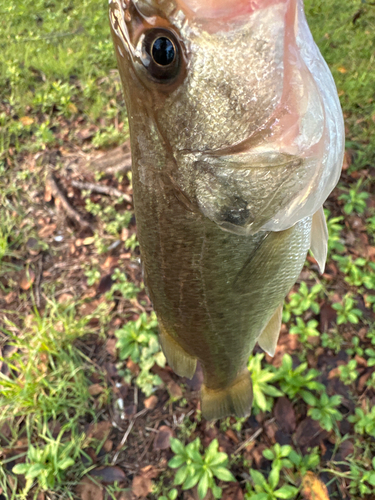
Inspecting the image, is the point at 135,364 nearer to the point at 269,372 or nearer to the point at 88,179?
Answer: the point at 269,372

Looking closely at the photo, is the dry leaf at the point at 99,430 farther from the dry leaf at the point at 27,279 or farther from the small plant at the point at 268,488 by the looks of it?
the dry leaf at the point at 27,279

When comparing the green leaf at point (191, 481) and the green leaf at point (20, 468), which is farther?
the green leaf at point (20, 468)

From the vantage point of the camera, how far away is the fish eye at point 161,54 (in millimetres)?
716

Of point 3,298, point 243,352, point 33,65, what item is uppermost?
point 33,65

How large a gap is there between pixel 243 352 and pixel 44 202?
255 cm

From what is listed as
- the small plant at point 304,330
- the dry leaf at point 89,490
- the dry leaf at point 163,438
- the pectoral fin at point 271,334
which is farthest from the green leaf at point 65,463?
the small plant at point 304,330

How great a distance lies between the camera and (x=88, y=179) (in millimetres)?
3244

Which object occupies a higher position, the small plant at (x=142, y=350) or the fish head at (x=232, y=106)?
the fish head at (x=232, y=106)

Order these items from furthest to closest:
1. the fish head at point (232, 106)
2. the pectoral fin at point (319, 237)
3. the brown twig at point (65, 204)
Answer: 1. the brown twig at point (65, 204)
2. the pectoral fin at point (319, 237)
3. the fish head at point (232, 106)

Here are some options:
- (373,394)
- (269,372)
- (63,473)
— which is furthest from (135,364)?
→ (373,394)

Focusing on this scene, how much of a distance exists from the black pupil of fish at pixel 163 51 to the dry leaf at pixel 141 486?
2.18m

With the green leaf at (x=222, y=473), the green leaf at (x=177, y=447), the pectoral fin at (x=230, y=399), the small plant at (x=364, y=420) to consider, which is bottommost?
the small plant at (x=364, y=420)

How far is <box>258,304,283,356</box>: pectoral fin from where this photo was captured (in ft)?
5.02

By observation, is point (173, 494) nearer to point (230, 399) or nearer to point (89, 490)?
point (89, 490)
